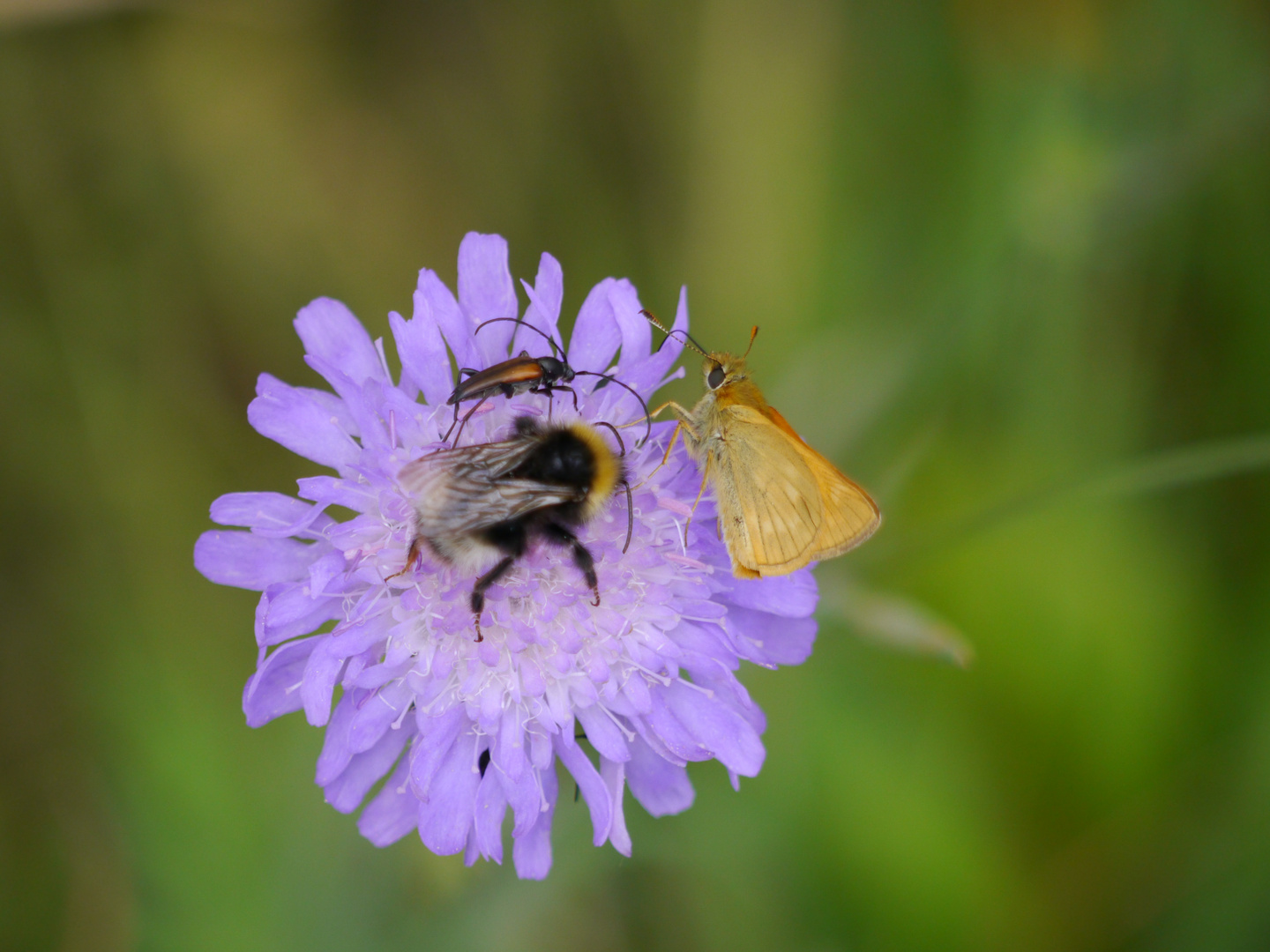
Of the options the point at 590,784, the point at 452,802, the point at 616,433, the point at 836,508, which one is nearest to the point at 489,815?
the point at 452,802

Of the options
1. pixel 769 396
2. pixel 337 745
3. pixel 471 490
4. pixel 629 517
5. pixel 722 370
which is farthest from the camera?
pixel 769 396

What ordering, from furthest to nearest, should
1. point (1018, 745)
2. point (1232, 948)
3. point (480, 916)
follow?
point (1018, 745) < point (1232, 948) < point (480, 916)

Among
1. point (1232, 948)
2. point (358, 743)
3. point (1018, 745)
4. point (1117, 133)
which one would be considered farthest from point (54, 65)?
point (1232, 948)

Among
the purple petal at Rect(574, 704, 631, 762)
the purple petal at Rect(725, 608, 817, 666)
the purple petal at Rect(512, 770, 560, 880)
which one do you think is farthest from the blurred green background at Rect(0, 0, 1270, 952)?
the purple petal at Rect(574, 704, 631, 762)

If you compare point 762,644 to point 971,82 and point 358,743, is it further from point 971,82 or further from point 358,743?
point 971,82

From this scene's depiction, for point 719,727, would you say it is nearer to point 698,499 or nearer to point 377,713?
point 698,499

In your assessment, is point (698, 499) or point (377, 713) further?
point (698, 499)

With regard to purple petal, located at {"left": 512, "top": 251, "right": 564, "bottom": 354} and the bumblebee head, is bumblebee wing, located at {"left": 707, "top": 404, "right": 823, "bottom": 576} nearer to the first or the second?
the bumblebee head
